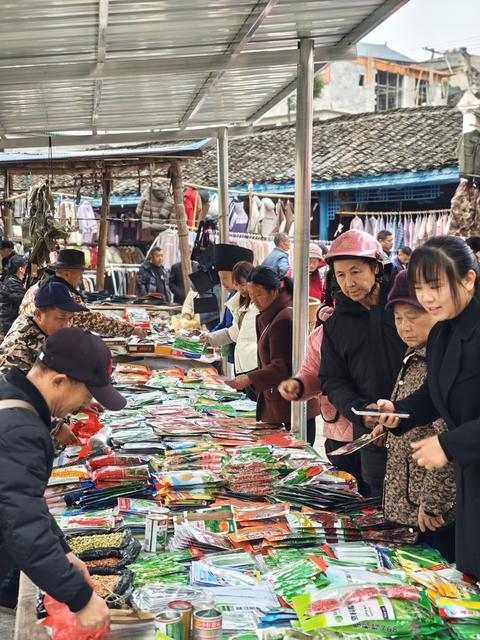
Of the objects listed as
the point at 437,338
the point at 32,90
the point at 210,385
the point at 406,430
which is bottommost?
the point at 210,385

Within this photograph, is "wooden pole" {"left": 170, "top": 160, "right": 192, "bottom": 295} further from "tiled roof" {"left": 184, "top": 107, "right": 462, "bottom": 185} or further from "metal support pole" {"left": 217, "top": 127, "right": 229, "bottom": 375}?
"tiled roof" {"left": 184, "top": 107, "right": 462, "bottom": 185}

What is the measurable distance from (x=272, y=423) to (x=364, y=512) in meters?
2.02

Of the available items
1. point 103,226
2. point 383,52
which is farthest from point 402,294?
point 383,52

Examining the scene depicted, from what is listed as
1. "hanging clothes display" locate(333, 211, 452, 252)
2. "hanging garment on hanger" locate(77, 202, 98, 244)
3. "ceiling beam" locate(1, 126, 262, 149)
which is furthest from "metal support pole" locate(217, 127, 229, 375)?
"hanging garment on hanger" locate(77, 202, 98, 244)

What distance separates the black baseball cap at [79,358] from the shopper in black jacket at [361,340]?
55.9 inches

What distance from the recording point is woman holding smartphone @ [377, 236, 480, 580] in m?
2.60

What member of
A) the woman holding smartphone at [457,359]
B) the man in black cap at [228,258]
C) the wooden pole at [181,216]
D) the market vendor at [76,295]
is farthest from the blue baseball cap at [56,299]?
the wooden pole at [181,216]

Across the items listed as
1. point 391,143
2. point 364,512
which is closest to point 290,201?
point 391,143

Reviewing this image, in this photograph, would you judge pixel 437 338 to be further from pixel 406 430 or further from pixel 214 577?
pixel 214 577

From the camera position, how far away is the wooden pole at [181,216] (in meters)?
11.0

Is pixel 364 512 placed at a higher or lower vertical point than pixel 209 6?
lower

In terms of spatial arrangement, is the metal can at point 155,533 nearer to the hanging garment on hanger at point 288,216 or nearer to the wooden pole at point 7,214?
the wooden pole at point 7,214

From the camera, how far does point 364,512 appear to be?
351cm

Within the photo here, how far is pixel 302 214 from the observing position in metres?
5.46
